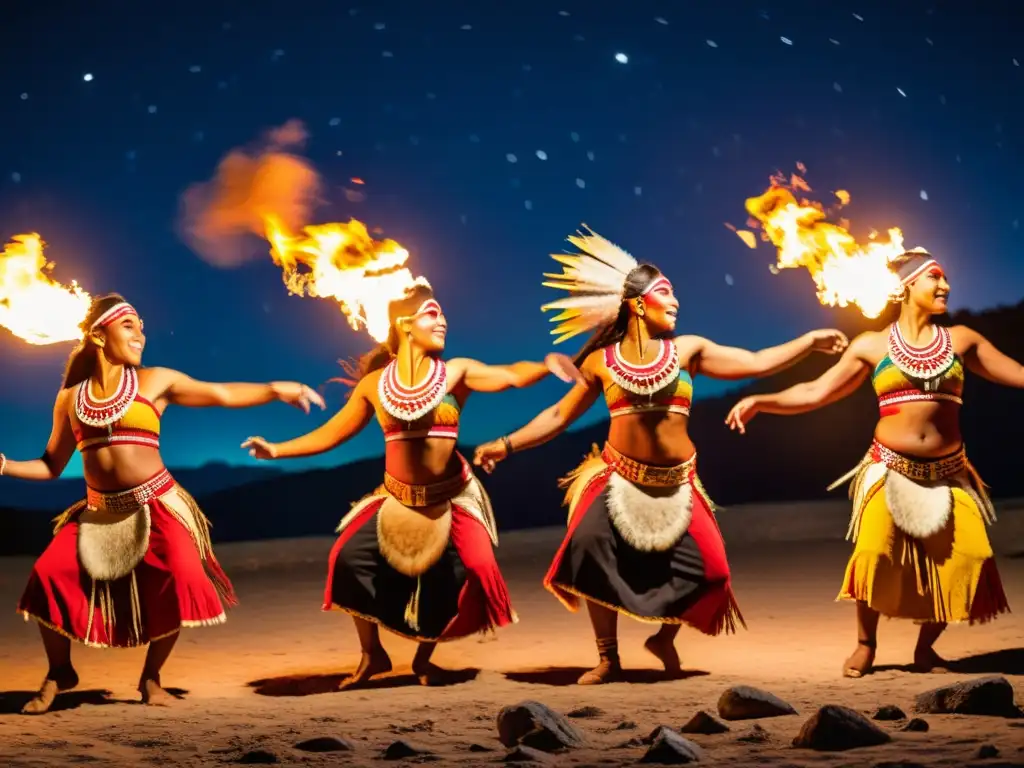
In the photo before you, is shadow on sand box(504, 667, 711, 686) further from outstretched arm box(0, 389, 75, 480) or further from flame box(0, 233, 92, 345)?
flame box(0, 233, 92, 345)

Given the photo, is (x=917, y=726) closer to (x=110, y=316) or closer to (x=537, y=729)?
(x=537, y=729)

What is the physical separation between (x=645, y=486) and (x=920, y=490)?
1.16 m

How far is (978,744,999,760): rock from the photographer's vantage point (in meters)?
3.75

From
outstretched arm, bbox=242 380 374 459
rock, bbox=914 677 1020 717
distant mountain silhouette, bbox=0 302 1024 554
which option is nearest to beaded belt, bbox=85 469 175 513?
outstretched arm, bbox=242 380 374 459

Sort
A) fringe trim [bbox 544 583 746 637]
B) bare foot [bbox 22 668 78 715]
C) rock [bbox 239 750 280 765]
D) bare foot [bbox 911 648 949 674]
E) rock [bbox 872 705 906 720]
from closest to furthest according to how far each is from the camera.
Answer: rock [bbox 239 750 280 765] < rock [bbox 872 705 906 720] < bare foot [bbox 22 668 78 715] < bare foot [bbox 911 648 949 674] < fringe trim [bbox 544 583 746 637]

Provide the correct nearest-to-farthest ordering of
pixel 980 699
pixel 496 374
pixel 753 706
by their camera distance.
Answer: pixel 980 699 → pixel 753 706 → pixel 496 374

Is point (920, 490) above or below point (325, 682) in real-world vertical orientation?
above

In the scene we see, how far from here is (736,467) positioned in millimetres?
27016

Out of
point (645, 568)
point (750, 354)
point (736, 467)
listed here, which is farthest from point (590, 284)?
point (736, 467)

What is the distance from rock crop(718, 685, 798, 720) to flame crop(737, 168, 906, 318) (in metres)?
2.10

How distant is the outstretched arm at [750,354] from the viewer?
5.99 meters

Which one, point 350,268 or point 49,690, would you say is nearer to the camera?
point 49,690

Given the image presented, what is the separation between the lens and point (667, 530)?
232 inches

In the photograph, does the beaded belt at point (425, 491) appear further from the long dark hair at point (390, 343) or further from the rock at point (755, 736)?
the rock at point (755, 736)
